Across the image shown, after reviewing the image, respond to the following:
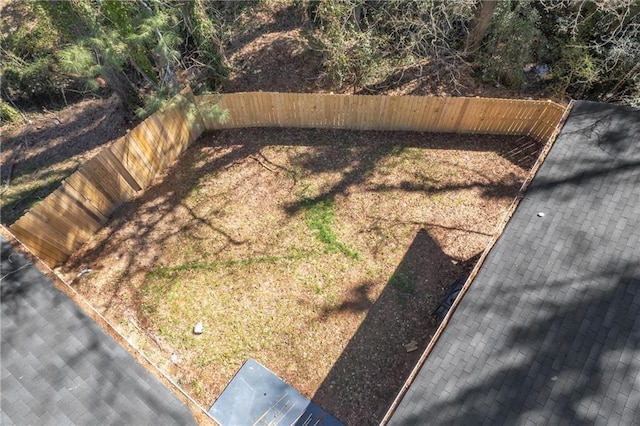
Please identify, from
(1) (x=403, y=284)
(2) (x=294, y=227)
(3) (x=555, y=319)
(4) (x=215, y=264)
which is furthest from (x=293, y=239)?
(3) (x=555, y=319)

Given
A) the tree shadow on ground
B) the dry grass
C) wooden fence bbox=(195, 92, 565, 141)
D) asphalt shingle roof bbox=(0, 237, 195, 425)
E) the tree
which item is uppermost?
the tree

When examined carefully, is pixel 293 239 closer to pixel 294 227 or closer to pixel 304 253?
pixel 294 227

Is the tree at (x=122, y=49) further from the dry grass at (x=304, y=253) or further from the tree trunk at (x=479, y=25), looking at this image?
the tree trunk at (x=479, y=25)

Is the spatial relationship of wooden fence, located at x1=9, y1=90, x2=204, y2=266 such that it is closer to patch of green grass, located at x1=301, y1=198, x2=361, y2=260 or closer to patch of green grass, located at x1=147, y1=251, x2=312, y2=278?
patch of green grass, located at x1=147, y1=251, x2=312, y2=278

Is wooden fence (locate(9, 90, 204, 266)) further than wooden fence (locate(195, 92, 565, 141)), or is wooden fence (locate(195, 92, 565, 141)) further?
wooden fence (locate(195, 92, 565, 141))

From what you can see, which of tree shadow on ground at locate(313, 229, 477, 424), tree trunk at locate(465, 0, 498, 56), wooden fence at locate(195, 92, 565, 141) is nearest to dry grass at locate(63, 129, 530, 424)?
tree shadow on ground at locate(313, 229, 477, 424)

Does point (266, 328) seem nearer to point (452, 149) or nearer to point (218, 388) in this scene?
point (218, 388)
